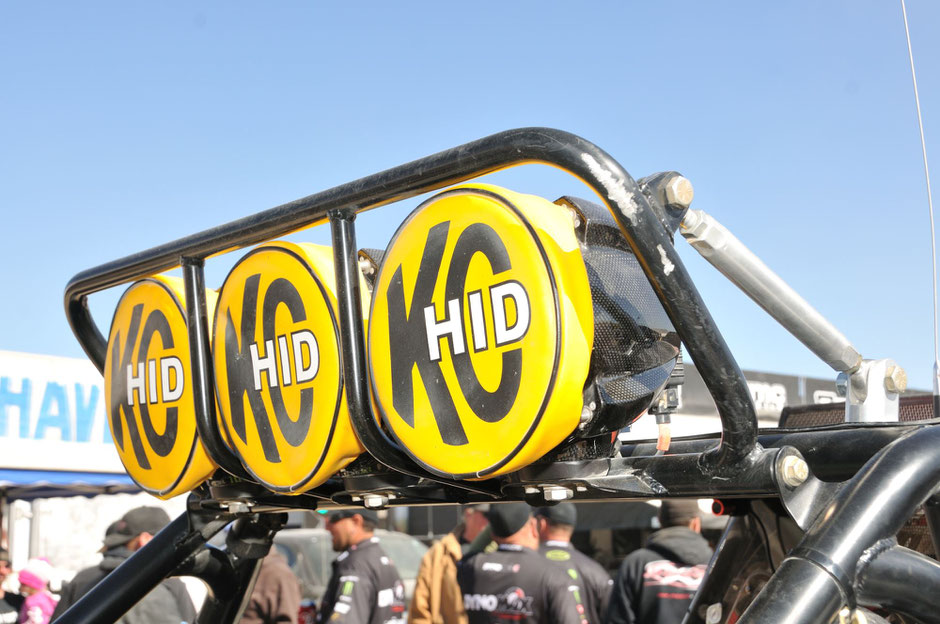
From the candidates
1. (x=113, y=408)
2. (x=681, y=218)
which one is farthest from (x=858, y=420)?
(x=113, y=408)

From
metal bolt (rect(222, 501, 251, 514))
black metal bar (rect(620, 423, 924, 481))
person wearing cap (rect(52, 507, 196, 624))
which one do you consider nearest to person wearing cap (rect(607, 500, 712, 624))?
person wearing cap (rect(52, 507, 196, 624))

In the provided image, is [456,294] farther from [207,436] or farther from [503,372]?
[207,436]

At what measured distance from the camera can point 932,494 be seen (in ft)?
4.75

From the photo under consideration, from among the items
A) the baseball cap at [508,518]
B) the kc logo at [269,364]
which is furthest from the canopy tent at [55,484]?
the kc logo at [269,364]

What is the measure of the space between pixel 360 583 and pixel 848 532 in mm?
5103

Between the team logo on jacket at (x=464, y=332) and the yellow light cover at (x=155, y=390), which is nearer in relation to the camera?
the team logo on jacket at (x=464, y=332)

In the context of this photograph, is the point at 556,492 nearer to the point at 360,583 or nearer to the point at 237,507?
the point at 237,507

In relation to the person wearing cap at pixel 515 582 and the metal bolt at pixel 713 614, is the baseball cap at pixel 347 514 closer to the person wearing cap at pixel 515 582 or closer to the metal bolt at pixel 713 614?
the person wearing cap at pixel 515 582

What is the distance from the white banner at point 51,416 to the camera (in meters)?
Answer: 10.1

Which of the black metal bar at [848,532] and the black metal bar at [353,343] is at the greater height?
the black metal bar at [353,343]

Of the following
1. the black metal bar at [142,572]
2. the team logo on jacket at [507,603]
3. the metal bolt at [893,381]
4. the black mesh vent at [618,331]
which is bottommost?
the team logo on jacket at [507,603]

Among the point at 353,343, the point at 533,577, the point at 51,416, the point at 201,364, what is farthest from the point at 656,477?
the point at 51,416

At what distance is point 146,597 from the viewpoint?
5934 mm

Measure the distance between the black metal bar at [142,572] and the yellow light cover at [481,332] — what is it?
3.56 feet
